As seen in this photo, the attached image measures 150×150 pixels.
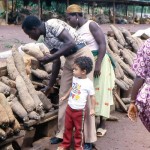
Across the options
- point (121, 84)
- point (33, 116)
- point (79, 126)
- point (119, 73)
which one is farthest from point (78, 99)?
point (119, 73)

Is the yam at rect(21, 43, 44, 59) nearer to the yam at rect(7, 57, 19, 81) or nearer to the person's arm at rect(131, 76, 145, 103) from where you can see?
the yam at rect(7, 57, 19, 81)

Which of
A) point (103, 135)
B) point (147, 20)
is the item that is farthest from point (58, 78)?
point (147, 20)

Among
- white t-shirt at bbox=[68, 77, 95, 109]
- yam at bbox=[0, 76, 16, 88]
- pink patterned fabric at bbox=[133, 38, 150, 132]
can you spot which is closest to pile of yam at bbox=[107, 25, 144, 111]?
white t-shirt at bbox=[68, 77, 95, 109]

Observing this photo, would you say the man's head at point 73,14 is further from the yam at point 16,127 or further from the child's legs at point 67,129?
the yam at point 16,127

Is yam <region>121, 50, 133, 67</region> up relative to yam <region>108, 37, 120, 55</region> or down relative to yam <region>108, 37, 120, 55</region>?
down

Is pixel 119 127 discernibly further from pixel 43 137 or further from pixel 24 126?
pixel 24 126

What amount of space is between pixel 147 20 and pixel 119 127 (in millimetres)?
30113

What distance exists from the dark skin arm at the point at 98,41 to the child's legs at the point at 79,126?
74 cm

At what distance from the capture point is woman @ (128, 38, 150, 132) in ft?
10.2

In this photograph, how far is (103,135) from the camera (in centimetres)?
538

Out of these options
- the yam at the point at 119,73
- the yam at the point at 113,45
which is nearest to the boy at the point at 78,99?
the yam at the point at 119,73

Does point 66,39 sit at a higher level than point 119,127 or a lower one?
higher

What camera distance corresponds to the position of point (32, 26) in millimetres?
4113

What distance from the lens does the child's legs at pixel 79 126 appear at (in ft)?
14.3
